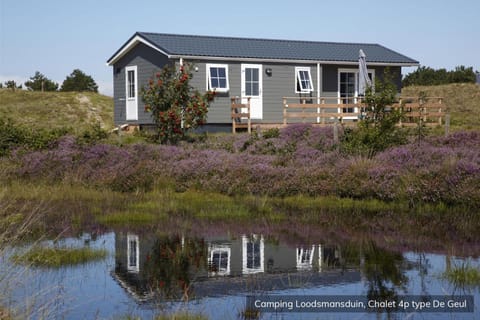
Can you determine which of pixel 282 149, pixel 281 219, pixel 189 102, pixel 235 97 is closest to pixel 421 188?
pixel 281 219

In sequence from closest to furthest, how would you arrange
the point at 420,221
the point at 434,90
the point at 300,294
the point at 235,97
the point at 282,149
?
the point at 300,294 → the point at 420,221 → the point at 282,149 → the point at 235,97 → the point at 434,90

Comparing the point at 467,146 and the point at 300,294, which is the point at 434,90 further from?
the point at 300,294

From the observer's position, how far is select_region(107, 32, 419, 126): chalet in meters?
28.9

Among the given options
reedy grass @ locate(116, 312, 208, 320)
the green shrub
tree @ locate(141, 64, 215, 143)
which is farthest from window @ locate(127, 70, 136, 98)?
reedy grass @ locate(116, 312, 208, 320)

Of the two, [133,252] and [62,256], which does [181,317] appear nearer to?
[62,256]

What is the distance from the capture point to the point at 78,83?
58250 mm

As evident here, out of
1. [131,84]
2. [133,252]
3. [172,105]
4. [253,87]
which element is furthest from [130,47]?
[133,252]

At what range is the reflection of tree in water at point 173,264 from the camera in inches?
369

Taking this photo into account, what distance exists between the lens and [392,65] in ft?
108

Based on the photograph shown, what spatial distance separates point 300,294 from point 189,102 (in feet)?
50.9

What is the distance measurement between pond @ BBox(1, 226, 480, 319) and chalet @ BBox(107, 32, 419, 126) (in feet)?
53.6

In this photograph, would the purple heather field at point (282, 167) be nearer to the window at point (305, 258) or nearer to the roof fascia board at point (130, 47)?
the window at point (305, 258)

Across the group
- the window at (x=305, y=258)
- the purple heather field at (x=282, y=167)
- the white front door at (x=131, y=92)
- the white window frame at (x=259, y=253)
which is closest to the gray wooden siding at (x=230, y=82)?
the white front door at (x=131, y=92)

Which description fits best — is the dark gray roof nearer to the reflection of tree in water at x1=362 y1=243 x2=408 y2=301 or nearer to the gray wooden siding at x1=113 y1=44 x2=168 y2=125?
the gray wooden siding at x1=113 y1=44 x2=168 y2=125
